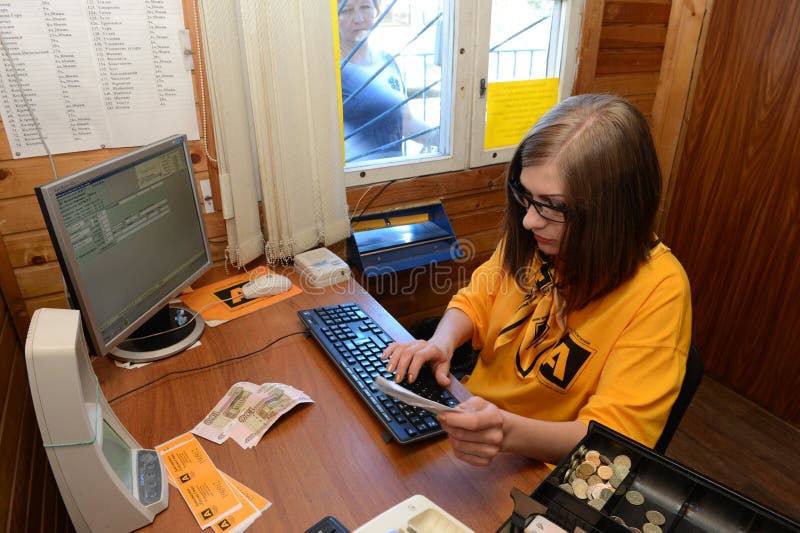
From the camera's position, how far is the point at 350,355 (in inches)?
41.9

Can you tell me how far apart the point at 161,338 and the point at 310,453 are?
54 cm

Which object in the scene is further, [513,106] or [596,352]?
[513,106]

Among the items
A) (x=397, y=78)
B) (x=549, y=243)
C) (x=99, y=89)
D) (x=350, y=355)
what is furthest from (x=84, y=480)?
(x=397, y=78)

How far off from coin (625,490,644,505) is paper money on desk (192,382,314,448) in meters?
0.56

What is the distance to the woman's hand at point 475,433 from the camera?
0.79 m

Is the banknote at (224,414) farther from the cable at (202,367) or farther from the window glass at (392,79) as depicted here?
the window glass at (392,79)

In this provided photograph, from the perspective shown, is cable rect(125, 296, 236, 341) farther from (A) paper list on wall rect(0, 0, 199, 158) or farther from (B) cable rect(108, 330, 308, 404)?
(A) paper list on wall rect(0, 0, 199, 158)

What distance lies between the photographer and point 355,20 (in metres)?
1.63

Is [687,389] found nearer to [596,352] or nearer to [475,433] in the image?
[596,352]

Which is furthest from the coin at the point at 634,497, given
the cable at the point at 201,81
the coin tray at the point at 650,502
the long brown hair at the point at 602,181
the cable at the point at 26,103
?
the cable at the point at 26,103

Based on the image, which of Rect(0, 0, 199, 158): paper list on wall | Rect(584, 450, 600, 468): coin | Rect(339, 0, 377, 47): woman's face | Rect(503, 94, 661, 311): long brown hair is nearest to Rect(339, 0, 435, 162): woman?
Rect(339, 0, 377, 47): woman's face

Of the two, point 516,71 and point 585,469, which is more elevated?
point 516,71

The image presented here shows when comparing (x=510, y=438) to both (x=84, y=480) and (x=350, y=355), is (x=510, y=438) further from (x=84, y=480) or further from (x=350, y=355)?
(x=84, y=480)

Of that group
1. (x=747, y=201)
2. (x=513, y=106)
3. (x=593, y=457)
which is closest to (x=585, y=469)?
(x=593, y=457)
